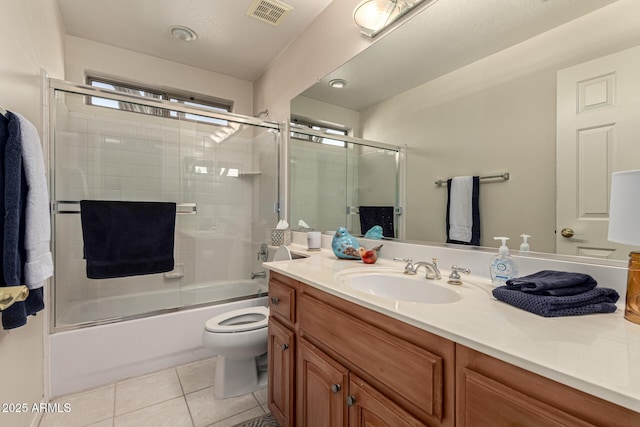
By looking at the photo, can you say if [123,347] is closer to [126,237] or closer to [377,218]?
[126,237]

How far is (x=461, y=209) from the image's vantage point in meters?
1.23

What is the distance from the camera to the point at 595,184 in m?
0.87

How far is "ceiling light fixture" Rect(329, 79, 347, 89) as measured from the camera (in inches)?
73.1

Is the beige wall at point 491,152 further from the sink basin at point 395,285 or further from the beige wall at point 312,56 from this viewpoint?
the beige wall at point 312,56

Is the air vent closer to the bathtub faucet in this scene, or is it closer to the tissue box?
the tissue box

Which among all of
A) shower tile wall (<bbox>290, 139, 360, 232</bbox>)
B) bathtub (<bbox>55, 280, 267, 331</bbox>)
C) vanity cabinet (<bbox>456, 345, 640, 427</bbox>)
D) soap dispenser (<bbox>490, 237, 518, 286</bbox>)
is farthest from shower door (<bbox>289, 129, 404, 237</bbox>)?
vanity cabinet (<bbox>456, 345, 640, 427</bbox>)

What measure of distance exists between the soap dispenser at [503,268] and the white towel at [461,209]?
0.22m

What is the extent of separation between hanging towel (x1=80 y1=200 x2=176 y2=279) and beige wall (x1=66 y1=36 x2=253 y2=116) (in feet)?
4.25

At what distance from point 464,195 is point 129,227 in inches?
82.0

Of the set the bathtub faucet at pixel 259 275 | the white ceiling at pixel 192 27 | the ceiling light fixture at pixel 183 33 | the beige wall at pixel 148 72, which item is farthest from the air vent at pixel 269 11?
the bathtub faucet at pixel 259 275

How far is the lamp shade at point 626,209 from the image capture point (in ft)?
2.06

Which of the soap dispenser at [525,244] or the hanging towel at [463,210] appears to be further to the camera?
the hanging towel at [463,210]

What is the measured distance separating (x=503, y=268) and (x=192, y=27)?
2621mm

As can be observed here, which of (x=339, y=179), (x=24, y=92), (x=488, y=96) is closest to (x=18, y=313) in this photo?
(x=24, y=92)
